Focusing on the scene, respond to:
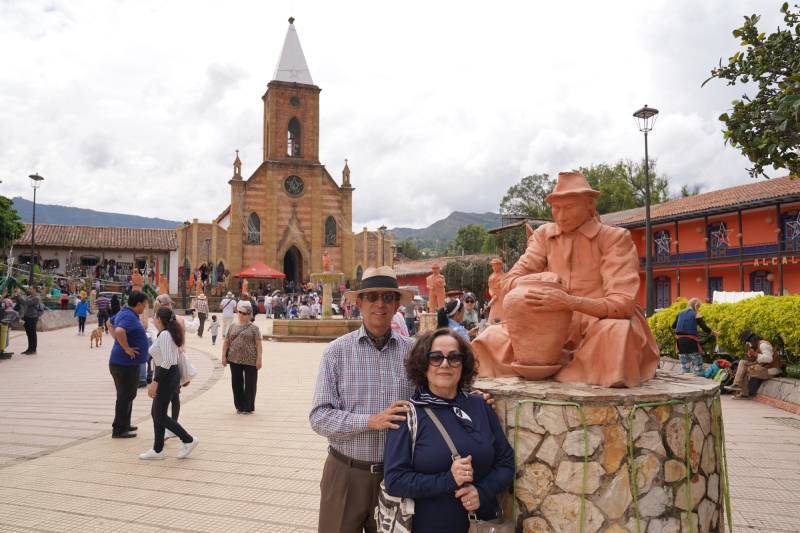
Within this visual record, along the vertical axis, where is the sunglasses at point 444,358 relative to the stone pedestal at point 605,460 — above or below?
above

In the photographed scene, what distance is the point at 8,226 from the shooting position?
35.1 m

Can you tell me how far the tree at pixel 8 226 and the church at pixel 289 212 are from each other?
934 cm

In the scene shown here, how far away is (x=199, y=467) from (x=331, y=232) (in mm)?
36272

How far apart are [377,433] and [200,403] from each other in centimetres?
708

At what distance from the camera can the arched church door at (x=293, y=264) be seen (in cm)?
4141

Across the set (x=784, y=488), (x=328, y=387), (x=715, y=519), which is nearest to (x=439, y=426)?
(x=328, y=387)

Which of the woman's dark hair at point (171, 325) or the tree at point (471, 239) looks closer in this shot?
the woman's dark hair at point (171, 325)

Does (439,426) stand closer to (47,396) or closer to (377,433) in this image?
(377,433)

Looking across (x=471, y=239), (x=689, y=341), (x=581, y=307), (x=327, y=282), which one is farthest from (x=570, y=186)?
(x=471, y=239)

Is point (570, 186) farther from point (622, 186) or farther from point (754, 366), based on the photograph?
point (622, 186)

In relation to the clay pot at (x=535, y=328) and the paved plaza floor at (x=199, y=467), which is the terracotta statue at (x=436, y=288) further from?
the clay pot at (x=535, y=328)

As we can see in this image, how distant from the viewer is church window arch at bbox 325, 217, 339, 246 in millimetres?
41494

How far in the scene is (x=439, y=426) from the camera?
2.53m

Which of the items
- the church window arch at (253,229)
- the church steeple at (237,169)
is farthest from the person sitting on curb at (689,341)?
the church steeple at (237,169)
